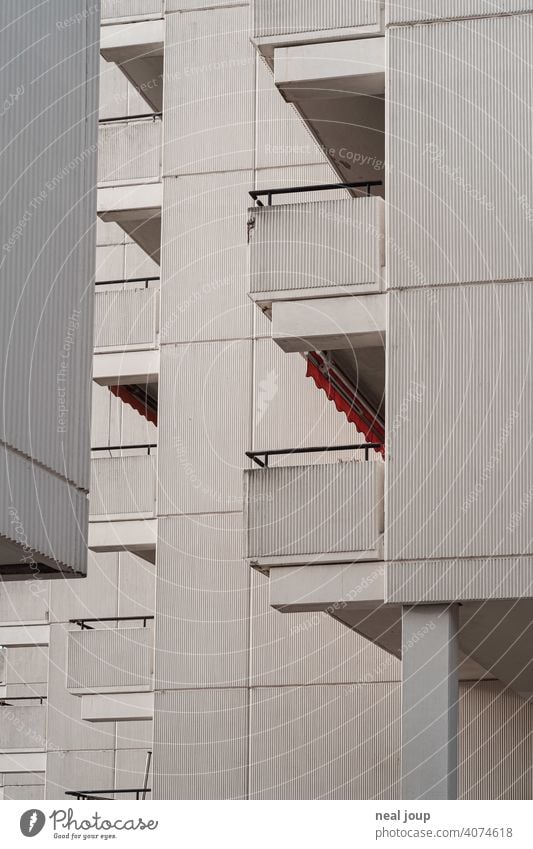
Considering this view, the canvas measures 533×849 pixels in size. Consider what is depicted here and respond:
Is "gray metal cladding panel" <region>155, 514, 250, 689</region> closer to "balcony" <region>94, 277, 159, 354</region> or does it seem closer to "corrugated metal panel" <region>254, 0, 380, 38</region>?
"balcony" <region>94, 277, 159, 354</region>

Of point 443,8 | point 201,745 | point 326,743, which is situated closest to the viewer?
point 443,8

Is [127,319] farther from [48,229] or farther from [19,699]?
[19,699]

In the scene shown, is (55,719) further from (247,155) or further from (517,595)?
(517,595)

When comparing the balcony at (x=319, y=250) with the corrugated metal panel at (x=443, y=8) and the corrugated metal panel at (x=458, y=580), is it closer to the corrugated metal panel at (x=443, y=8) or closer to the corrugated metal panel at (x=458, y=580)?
the corrugated metal panel at (x=443, y=8)

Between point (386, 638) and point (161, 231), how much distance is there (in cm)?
1038

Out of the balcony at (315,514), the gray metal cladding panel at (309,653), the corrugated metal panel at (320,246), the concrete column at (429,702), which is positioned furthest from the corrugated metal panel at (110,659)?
the concrete column at (429,702)

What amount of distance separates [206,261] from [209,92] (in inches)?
139

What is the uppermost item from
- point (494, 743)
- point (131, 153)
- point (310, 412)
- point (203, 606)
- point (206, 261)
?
point (131, 153)

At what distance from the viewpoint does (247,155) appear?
33031 mm

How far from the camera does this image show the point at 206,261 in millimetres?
32812

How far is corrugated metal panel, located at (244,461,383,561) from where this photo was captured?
936 inches

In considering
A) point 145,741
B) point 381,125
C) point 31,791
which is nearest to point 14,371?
point 381,125

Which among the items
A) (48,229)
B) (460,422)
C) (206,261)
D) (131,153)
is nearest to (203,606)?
(206,261)

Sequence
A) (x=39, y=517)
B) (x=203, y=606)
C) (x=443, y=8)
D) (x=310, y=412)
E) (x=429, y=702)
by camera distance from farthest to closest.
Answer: (x=310, y=412) < (x=203, y=606) < (x=443, y=8) < (x=429, y=702) < (x=39, y=517)
